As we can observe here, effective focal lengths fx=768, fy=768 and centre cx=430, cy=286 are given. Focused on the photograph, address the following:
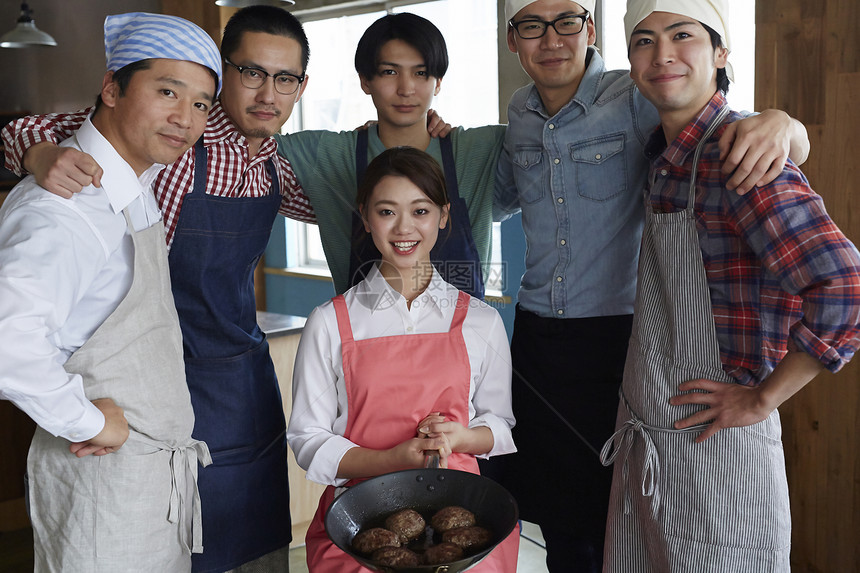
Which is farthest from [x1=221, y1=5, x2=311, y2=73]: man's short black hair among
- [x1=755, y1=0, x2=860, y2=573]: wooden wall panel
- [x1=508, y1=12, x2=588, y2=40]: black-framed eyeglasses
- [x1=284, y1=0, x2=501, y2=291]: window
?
[x1=284, y1=0, x2=501, y2=291]: window

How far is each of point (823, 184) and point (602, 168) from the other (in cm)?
89

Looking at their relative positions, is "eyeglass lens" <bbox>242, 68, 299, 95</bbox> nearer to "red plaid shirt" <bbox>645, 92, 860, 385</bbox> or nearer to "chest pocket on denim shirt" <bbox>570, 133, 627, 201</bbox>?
"chest pocket on denim shirt" <bbox>570, 133, 627, 201</bbox>

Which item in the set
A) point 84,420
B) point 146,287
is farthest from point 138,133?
point 84,420

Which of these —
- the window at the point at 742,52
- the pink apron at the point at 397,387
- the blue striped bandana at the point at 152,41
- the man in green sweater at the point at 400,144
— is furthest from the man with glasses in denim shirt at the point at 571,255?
the window at the point at 742,52

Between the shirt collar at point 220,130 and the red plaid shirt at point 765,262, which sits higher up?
the shirt collar at point 220,130

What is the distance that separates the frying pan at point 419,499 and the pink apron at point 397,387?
173 mm

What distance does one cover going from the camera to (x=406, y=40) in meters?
1.63

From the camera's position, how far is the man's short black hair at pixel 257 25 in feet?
5.00

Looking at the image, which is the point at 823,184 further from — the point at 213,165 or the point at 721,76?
the point at 213,165

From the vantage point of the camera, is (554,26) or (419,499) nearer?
(419,499)

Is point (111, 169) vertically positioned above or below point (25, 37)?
below

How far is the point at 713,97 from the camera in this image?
1258 mm

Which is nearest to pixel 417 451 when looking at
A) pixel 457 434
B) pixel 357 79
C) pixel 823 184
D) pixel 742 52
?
pixel 457 434

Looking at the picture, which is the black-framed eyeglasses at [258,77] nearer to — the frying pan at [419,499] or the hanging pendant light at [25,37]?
the frying pan at [419,499]
